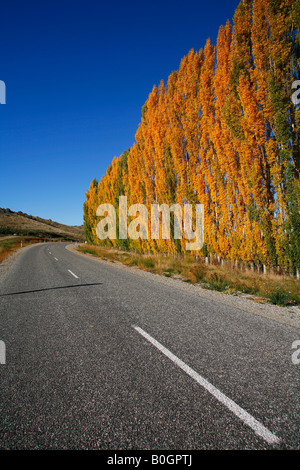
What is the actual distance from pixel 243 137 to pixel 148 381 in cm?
1085

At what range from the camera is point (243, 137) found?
10.4m

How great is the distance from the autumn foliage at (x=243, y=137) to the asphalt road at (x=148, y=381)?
5.86 metres

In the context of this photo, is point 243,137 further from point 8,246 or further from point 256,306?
point 8,246

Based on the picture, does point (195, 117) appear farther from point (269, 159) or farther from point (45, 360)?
point (45, 360)

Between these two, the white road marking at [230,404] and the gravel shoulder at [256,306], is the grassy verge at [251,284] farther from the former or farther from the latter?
the white road marking at [230,404]

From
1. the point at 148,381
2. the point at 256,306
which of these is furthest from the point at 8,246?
the point at 148,381

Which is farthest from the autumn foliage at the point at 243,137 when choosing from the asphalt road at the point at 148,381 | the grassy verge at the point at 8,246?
the grassy verge at the point at 8,246

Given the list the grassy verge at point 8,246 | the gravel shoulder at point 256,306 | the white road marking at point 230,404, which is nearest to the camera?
the white road marking at point 230,404

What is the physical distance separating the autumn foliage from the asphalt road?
5860mm

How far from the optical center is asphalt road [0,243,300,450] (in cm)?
184

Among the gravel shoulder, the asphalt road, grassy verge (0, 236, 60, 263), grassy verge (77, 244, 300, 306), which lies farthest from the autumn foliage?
grassy verge (0, 236, 60, 263)

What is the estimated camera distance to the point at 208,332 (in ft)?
12.8

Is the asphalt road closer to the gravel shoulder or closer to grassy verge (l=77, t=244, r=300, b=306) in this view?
the gravel shoulder

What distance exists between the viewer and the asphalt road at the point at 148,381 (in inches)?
72.6
